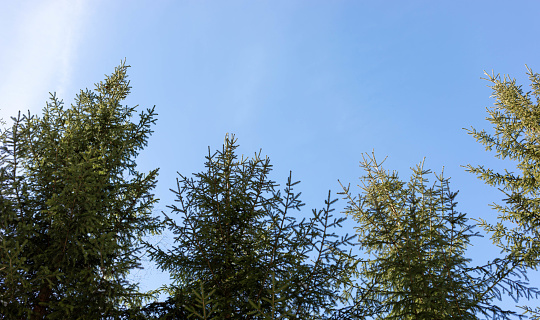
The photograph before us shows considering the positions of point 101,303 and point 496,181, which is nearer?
point 101,303

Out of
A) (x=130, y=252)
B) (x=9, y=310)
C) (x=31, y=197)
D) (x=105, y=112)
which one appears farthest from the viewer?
(x=105, y=112)

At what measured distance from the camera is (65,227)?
21.4 ft

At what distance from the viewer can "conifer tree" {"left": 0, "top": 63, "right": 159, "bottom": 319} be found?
605 centimetres

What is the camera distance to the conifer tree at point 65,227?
6.05 meters

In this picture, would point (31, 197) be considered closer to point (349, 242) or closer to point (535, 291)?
point (349, 242)

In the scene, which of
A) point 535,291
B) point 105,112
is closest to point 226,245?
point 105,112

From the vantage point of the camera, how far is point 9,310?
→ 6.03 m

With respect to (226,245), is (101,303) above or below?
below

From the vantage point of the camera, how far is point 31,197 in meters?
7.16

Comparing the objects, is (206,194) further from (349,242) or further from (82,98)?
(82,98)

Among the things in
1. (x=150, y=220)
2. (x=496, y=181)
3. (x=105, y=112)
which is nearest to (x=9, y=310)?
(x=150, y=220)

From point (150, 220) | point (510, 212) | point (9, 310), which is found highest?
point (510, 212)

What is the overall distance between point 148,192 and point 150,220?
603 millimetres

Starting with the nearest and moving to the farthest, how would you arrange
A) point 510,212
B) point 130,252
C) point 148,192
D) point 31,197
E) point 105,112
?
point 130,252 → point 31,197 → point 148,192 → point 105,112 → point 510,212
